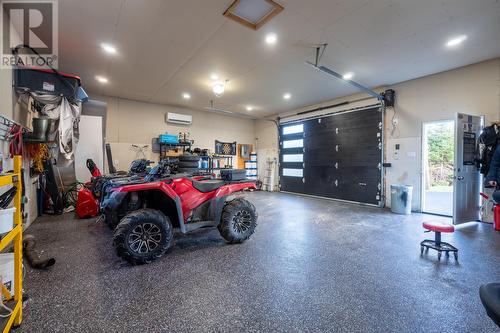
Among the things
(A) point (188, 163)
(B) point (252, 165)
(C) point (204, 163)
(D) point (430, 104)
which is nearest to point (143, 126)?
(C) point (204, 163)

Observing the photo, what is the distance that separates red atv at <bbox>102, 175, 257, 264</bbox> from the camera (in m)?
2.43

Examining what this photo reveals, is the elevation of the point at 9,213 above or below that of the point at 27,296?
above

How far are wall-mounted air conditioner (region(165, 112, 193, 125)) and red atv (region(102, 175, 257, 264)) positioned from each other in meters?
5.20

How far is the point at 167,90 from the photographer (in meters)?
6.15

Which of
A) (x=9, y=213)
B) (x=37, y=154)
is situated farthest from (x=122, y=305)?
(x=37, y=154)

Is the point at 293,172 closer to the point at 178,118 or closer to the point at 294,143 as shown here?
the point at 294,143

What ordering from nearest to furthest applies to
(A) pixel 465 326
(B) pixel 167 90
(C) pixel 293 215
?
(A) pixel 465 326
(C) pixel 293 215
(B) pixel 167 90

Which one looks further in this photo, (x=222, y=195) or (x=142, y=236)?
(x=222, y=195)

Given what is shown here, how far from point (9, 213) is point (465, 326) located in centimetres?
321

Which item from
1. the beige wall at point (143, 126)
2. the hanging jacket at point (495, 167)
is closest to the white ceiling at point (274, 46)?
the beige wall at point (143, 126)

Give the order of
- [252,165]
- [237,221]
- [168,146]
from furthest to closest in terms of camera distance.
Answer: [252,165]
[168,146]
[237,221]

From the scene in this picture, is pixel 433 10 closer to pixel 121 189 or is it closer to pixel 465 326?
pixel 465 326

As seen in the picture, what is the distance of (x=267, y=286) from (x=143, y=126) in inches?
275

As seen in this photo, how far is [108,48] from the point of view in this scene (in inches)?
153
